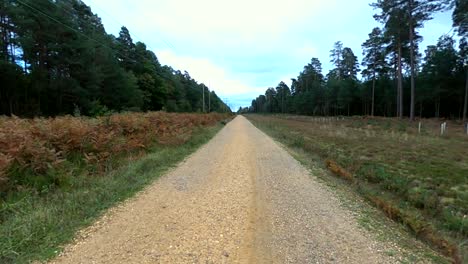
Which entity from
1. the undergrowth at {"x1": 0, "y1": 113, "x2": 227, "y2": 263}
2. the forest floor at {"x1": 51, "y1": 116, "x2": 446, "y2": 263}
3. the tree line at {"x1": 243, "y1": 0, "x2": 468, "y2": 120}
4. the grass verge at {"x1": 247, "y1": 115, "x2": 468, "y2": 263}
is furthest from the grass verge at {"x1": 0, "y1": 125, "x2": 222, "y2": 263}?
the tree line at {"x1": 243, "y1": 0, "x2": 468, "y2": 120}

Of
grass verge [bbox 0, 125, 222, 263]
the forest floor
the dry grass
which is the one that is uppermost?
the dry grass

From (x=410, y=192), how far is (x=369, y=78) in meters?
71.5

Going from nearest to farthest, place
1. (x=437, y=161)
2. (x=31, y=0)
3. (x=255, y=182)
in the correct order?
(x=255, y=182) → (x=437, y=161) → (x=31, y=0)

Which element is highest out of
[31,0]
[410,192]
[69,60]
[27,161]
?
[31,0]

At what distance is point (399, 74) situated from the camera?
3744cm

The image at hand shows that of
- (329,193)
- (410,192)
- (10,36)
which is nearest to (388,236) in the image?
(329,193)

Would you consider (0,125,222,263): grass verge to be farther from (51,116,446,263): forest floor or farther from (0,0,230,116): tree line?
(0,0,230,116): tree line

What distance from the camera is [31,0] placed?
27969 mm

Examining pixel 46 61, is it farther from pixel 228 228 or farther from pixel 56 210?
pixel 228 228

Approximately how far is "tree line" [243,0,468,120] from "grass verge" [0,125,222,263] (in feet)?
107

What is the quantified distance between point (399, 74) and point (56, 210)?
40.3 metres

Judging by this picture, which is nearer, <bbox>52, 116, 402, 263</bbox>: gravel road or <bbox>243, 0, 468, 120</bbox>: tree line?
<bbox>52, 116, 402, 263</bbox>: gravel road

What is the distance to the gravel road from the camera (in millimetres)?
3893

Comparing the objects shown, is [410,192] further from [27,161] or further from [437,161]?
[27,161]
